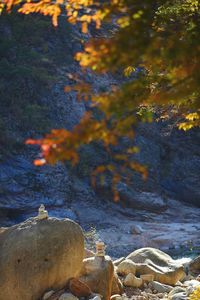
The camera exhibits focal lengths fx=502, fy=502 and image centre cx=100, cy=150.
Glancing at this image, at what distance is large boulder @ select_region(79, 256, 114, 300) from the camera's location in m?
10.3

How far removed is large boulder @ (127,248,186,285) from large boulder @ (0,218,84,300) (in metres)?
3.36

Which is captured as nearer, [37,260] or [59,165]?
[37,260]

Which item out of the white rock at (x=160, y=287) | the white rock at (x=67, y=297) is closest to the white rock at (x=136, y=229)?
the white rock at (x=160, y=287)

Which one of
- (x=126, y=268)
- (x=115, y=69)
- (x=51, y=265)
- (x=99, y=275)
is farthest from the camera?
(x=126, y=268)

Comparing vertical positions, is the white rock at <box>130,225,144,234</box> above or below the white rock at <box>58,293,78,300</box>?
below

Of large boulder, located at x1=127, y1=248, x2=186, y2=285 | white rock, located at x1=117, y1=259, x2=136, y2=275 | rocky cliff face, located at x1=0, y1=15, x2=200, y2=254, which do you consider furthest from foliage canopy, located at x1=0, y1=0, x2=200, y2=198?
rocky cliff face, located at x1=0, y1=15, x2=200, y2=254

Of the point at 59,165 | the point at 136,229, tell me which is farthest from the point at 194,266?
the point at 59,165

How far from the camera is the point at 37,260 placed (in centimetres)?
948

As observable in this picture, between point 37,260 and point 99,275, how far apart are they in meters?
1.60

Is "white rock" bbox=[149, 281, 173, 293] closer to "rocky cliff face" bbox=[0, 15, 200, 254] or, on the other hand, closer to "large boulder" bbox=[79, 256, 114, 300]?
"large boulder" bbox=[79, 256, 114, 300]

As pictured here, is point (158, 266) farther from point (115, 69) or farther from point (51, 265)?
point (115, 69)

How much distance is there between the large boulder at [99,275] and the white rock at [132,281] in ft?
4.22

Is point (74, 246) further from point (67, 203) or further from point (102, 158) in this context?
point (102, 158)

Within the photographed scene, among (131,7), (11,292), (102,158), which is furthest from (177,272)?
(102,158)
